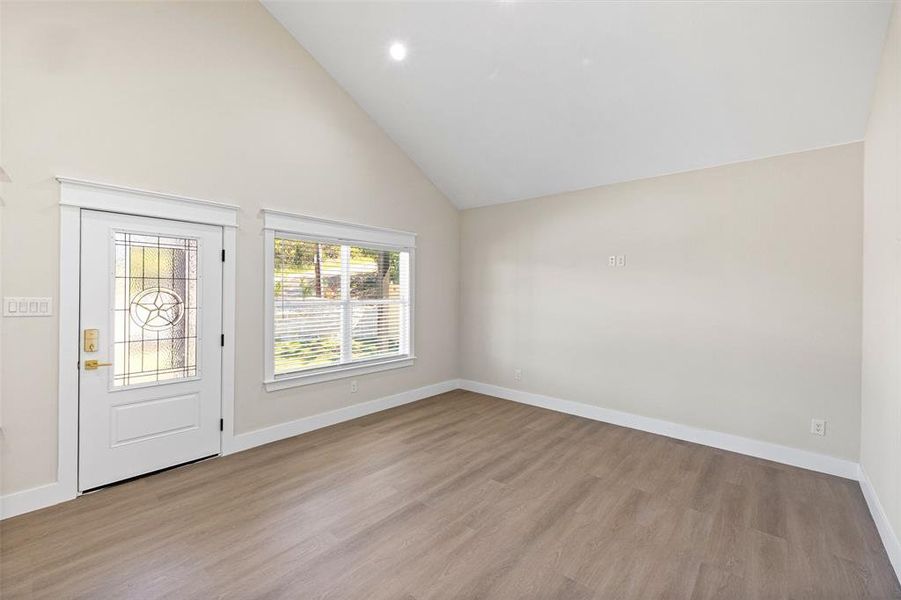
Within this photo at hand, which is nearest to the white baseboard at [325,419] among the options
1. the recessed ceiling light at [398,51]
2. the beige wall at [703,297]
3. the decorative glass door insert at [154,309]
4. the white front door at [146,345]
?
the white front door at [146,345]

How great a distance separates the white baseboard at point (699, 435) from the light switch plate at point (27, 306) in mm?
4614

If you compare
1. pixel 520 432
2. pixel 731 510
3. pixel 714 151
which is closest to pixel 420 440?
pixel 520 432

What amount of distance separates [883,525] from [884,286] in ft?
4.79

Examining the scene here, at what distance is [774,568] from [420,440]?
2703 mm

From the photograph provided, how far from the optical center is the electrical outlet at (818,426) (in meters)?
3.29

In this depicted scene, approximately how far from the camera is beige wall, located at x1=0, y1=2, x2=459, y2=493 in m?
2.54

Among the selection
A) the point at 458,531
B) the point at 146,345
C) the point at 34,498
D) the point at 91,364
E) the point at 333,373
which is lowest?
the point at 458,531

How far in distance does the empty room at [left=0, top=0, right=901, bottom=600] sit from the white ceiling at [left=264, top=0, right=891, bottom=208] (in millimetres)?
25

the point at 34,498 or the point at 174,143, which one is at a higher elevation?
the point at 174,143

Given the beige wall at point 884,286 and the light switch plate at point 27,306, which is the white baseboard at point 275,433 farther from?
the beige wall at point 884,286

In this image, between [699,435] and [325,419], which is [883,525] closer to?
[699,435]

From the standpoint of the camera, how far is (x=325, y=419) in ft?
13.8

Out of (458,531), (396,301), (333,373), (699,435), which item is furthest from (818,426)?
(333,373)

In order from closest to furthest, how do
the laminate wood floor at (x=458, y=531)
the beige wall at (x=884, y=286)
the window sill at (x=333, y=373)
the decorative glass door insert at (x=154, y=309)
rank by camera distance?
the laminate wood floor at (x=458, y=531), the beige wall at (x=884, y=286), the decorative glass door insert at (x=154, y=309), the window sill at (x=333, y=373)
